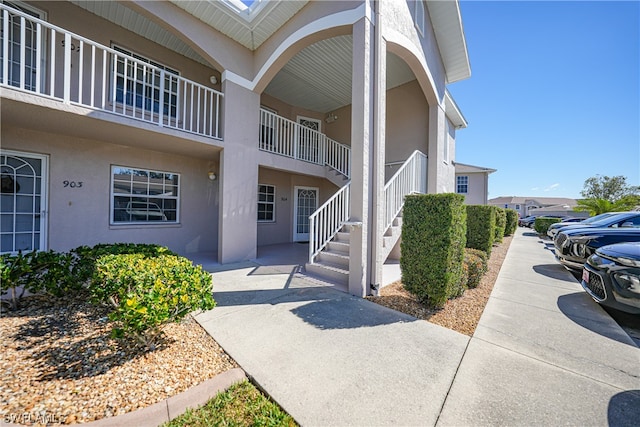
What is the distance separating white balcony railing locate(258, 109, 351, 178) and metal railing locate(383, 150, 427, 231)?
2.58 metres

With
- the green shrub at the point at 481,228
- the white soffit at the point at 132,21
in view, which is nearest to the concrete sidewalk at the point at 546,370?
the green shrub at the point at 481,228

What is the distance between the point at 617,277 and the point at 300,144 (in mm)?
8652

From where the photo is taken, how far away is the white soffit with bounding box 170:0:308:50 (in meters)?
5.82

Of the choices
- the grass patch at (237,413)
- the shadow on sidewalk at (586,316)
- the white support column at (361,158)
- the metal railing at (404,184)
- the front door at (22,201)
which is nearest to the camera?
the grass patch at (237,413)

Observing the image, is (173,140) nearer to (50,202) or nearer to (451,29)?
(50,202)

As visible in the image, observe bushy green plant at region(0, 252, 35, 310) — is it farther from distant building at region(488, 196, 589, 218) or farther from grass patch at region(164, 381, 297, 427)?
distant building at region(488, 196, 589, 218)

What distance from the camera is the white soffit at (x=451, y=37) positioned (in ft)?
24.2

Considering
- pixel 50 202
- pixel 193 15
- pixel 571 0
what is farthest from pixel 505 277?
pixel 50 202

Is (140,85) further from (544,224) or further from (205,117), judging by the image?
(544,224)

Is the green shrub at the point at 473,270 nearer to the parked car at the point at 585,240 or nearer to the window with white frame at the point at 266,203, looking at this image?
the parked car at the point at 585,240

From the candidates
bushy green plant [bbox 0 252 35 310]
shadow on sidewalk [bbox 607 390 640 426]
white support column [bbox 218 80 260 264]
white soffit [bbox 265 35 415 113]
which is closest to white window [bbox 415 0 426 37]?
white soffit [bbox 265 35 415 113]

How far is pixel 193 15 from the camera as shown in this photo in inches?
237

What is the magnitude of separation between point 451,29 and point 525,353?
9.31 metres

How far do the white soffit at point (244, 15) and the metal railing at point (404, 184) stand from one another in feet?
15.2
